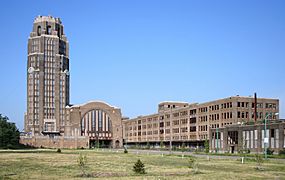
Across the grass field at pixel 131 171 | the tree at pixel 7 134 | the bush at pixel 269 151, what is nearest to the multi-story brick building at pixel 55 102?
the tree at pixel 7 134

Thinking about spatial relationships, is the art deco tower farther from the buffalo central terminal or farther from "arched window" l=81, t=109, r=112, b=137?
"arched window" l=81, t=109, r=112, b=137

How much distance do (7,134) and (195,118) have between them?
2387 inches

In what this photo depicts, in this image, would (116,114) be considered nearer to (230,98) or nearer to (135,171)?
(230,98)

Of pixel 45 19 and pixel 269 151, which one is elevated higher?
pixel 45 19

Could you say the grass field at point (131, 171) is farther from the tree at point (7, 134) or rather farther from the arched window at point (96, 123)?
the arched window at point (96, 123)

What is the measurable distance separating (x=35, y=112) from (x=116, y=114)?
36451mm

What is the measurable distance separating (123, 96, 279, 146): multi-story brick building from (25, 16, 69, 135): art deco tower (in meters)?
38.2

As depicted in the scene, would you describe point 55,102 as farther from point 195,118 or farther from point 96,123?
point 195,118

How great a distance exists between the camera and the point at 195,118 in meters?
143

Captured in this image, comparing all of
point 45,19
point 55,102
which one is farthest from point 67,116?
point 45,19

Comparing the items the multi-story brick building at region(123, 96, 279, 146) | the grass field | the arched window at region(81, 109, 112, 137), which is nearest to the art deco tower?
the arched window at region(81, 109, 112, 137)

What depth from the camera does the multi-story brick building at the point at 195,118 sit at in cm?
12050

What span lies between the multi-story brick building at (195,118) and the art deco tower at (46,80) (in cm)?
3825

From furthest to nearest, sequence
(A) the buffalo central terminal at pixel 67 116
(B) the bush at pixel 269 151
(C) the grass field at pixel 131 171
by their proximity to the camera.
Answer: (A) the buffalo central terminal at pixel 67 116
(B) the bush at pixel 269 151
(C) the grass field at pixel 131 171
